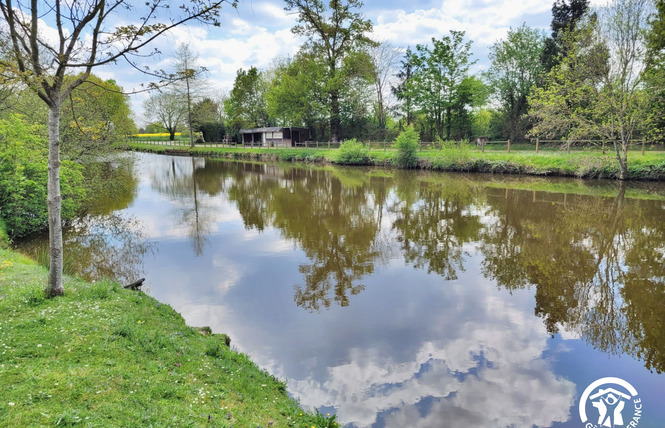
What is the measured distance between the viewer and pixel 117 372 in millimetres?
3781

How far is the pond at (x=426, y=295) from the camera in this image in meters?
5.11

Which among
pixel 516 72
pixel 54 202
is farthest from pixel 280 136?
pixel 54 202

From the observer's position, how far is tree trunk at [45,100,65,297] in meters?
5.16

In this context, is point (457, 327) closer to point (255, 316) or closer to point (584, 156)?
point (255, 316)

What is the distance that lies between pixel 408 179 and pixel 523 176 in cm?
801

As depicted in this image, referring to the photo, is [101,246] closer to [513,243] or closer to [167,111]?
[513,243]

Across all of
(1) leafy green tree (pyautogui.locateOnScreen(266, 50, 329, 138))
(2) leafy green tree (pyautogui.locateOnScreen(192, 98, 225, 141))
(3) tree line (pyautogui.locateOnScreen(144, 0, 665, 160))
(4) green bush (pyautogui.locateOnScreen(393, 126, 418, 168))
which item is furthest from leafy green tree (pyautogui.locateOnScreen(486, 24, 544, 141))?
(2) leafy green tree (pyautogui.locateOnScreen(192, 98, 225, 141))

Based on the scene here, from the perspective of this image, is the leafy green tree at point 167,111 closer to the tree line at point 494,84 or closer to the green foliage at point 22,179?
the tree line at point 494,84

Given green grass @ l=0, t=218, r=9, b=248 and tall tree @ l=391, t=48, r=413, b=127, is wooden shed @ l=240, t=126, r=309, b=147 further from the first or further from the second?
green grass @ l=0, t=218, r=9, b=248

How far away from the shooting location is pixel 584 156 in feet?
81.7

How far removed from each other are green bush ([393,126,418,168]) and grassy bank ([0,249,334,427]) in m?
28.8

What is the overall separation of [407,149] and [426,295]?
26.0m

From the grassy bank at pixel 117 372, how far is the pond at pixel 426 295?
3.40 ft

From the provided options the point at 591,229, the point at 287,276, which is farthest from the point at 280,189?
the point at 591,229
